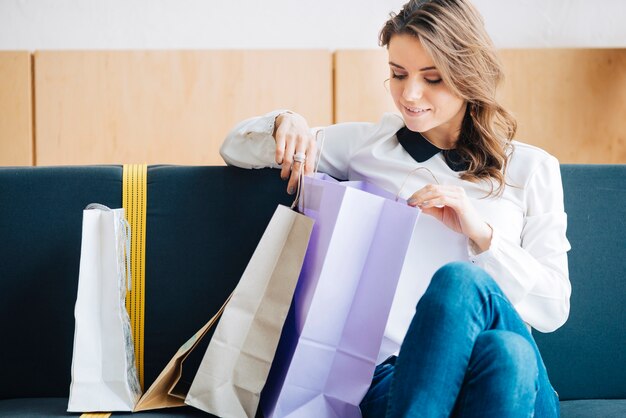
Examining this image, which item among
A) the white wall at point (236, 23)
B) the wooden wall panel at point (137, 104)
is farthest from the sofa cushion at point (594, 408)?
the white wall at point (236, 23)

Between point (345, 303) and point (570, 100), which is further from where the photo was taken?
point (570, 100)

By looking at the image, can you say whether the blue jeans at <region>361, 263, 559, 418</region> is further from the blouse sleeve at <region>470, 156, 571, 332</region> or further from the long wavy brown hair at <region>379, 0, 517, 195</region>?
the long wavy brown hair at <region>379, 0, 517, 195</region>

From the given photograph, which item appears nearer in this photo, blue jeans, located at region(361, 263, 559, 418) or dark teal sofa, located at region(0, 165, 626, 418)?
blue jeans, located at region(361, 263, 559, 418)

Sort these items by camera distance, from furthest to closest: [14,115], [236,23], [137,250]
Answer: [236,23] < [14,115] < [137,250]

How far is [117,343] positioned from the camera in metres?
1.34

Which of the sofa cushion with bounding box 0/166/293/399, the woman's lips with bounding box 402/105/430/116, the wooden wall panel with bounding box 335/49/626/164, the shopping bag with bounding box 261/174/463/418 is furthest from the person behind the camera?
the wooden wall panel with bounding box 335/49/626/164

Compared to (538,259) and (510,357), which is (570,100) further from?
(510,357)

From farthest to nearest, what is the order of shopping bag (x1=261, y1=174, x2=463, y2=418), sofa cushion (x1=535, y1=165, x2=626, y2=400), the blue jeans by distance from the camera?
sofa cushion (x1=535, y1=165, x2=626, y2=400), shopping bag (x1=261, y1=174, x2=463, y2=418), the blue jeans

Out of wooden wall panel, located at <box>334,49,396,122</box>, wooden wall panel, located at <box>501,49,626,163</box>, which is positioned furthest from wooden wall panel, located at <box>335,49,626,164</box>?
wooden wall panel, located at <box>334,49,396,122</box>

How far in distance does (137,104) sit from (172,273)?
1009mm

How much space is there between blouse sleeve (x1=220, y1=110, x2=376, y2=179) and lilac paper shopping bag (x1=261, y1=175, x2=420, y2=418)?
0.27 metres

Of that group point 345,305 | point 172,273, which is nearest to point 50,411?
point 172,273

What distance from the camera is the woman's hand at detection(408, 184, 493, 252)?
1.27 m

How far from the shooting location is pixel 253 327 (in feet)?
4.23
